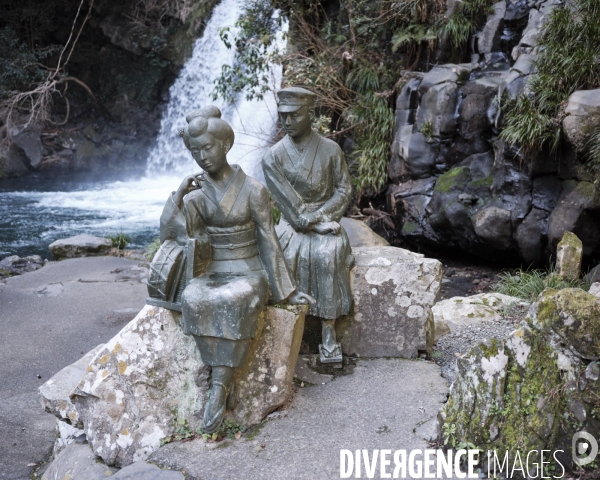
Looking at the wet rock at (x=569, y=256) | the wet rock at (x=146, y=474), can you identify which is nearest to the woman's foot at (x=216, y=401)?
the wet rock at (x=146, y=474)

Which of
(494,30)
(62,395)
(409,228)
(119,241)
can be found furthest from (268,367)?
(119,241)

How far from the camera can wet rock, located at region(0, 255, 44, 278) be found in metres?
9.35

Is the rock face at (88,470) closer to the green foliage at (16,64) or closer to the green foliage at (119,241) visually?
the green foliage at (119,241)

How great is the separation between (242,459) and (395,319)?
159 centimetres

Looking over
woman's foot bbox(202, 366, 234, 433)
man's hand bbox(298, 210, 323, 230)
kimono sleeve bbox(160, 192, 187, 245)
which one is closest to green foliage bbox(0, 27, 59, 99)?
man's hand bbox(298, 210, 323, 230)

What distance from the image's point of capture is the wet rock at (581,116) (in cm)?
673

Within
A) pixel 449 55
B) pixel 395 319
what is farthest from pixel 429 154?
pixel 395 319

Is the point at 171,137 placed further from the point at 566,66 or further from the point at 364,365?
the point at 364,365

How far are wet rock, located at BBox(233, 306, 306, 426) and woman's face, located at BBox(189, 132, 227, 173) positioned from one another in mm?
892

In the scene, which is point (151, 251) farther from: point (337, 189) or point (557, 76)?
point (557, 76)

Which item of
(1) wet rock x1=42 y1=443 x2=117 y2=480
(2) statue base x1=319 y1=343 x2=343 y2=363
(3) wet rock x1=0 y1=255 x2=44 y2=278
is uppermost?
(2) statue base x1=319 y1=343 x2=343 y2=363

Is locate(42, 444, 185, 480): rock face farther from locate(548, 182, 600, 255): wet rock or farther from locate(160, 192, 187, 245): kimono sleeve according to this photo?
locate(548, 182, 600, 255): wet rock

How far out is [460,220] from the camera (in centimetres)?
834

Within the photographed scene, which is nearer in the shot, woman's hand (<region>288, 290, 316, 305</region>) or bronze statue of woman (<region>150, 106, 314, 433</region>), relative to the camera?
bronze statue of woman (<region>150, 106, 314, 433</region>)
